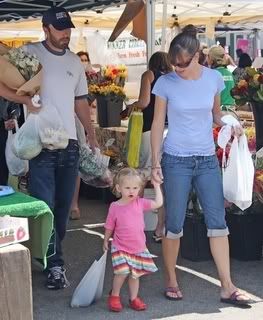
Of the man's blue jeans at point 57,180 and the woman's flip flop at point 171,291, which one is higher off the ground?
the man's blue jeans at point 57,180

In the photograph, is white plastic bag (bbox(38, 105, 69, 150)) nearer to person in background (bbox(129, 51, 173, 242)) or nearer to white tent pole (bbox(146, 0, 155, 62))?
person in background (bbox(129, 51, 173, 242))

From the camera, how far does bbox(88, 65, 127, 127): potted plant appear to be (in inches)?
313

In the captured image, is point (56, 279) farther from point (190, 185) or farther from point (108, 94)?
point (108, 94)

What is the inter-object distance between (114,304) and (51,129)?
1.10m

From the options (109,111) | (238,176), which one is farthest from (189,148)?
(109,111)

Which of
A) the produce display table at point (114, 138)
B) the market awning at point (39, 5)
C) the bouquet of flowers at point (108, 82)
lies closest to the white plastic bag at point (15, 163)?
the produce display table at point (114, 138)

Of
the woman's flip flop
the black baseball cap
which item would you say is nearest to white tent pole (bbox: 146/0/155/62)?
the black baseball cap

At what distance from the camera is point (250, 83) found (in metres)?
5.29

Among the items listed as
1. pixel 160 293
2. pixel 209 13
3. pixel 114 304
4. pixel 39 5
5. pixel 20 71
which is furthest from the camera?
pixel 209 13

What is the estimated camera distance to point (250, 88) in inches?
209

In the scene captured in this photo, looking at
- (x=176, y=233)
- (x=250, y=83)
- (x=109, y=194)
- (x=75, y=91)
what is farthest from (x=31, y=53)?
(x=109, y=194)

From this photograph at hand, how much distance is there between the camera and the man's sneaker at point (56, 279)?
451 centimetres

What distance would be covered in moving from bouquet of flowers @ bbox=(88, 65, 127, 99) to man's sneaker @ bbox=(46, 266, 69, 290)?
3743 millimetres

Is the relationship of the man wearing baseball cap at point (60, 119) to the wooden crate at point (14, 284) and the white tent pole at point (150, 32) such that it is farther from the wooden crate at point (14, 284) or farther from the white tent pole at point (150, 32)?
the white tent pole at point (150, 32)
